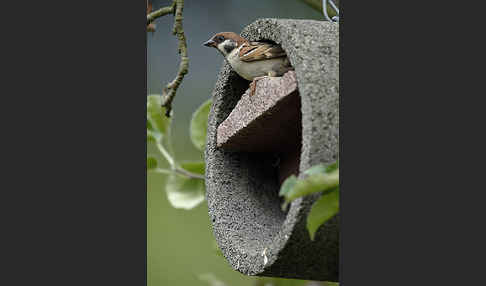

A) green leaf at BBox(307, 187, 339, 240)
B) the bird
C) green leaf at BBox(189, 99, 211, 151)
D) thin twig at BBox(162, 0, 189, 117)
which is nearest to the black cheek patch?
the bird

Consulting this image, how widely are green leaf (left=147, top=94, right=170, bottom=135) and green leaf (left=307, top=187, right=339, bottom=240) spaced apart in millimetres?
772

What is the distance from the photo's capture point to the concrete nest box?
3.87ft

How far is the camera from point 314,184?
1.06 m

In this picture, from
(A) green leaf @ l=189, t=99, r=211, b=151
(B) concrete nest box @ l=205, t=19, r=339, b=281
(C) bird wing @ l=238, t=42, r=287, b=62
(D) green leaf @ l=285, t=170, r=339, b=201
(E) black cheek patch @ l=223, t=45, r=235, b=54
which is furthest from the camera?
(A) green leaf @ l=189, t=99, r=211, b=151

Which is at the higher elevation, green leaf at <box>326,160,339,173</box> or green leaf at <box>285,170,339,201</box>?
green leaf at <box>326,160,339,173</box>

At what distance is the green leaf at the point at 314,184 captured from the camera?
1037 mm

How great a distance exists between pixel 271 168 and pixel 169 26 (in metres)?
0.41

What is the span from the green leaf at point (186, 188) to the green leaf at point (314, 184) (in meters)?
0.75

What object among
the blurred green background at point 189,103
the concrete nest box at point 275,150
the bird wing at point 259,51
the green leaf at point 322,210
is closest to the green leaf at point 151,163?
the blurred green background at point 189,103

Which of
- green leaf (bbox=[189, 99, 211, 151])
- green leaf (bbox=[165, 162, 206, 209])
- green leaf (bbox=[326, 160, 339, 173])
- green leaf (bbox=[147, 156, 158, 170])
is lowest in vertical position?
green leaf (bbox=[165, 162, 206, 209])

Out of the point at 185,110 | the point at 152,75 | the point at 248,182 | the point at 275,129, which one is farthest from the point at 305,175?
the point at 185,110

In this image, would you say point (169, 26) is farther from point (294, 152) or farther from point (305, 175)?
point (305, 175)

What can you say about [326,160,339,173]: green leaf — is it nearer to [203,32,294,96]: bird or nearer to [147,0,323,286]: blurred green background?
[203,32,294,96]: bird

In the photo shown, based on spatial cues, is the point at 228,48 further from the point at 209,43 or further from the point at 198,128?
the point at 198,128
